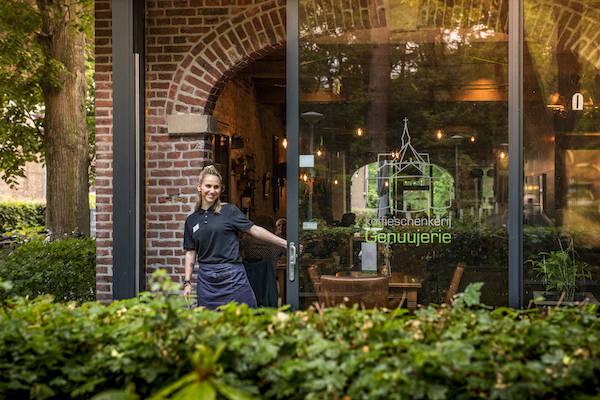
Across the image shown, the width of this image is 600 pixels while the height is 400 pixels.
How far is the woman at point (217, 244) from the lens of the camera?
4172mm

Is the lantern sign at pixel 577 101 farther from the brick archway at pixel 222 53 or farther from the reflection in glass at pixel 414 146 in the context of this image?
the brick archway at pixel 222 53

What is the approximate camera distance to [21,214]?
1925cm

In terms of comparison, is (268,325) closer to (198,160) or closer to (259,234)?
(259,234)

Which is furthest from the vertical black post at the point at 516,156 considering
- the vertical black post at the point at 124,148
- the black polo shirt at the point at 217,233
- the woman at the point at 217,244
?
the vertical black post at the point at 124,148

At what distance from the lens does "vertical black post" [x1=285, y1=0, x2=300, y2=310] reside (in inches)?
149

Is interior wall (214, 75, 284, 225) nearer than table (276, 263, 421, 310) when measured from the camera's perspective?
No

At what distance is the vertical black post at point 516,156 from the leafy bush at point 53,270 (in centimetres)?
410

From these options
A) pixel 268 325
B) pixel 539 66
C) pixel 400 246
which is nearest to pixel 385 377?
pixel 268 325

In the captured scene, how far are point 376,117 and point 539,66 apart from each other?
1.47 meters

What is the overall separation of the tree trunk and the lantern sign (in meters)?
6.80

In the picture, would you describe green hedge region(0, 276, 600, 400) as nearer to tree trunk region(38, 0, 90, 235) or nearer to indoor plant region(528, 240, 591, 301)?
indoor plant region(528, 240, 591, 301)

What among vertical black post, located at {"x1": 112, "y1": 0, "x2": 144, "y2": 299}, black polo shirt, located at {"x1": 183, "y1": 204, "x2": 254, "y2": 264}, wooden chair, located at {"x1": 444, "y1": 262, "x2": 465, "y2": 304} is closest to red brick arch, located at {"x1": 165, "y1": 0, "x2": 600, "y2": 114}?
vertical black post, located at {"x1": 112, "y1": 0, "x2": 144, "y2": 299}

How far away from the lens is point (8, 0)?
7512 millimetres

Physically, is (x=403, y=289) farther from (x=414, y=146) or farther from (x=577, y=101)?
(x=577, y=101)
